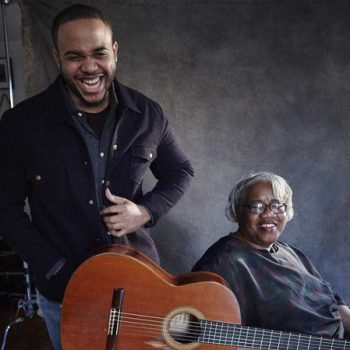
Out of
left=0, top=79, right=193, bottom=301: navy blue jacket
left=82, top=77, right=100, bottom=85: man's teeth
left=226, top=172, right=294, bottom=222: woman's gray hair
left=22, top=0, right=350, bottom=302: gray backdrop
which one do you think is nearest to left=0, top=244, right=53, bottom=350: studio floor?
left=22, top=0, right=350, bottom=302: gray backdrop

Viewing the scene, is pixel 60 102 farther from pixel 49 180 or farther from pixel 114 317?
pixel 114 317

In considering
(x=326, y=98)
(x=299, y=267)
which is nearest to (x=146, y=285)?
(x=299, y=267)

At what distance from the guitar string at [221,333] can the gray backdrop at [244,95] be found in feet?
4.03

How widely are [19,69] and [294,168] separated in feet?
11.3

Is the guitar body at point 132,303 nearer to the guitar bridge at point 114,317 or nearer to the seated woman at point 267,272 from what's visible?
the guitar bridge at point 114,317

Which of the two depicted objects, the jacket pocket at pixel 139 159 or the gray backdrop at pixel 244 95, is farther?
the gray backdrop at pixel 244 95

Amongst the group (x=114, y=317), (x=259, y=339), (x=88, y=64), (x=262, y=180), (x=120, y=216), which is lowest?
(x=259, y=339)

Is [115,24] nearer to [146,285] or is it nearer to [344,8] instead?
[344,8]

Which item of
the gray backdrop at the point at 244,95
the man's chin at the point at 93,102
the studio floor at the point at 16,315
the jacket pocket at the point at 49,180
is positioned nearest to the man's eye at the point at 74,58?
the man's chin at the point at 93,102

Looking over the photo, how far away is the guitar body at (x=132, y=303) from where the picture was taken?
1326 mm

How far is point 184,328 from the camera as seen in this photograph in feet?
4.54

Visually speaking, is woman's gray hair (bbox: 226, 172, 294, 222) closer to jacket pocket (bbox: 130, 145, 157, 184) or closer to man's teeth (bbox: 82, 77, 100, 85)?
jacket pocket (bbox: 130, 145, 157, 184)

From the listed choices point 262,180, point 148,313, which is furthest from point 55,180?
point 262,180

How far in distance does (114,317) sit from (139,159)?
535 millimetres
